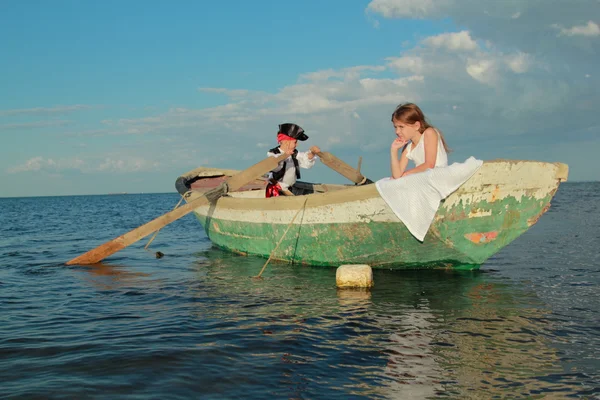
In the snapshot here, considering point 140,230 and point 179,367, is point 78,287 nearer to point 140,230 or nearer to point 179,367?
point 140,230

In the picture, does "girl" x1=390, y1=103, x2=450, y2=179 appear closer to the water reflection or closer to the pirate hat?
the water reflection

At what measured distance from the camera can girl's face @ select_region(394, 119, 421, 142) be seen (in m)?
6.47

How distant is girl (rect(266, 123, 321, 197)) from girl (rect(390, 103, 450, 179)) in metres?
2.63

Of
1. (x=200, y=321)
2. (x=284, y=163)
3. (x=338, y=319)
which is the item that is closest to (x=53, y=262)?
(x=284, y=163)

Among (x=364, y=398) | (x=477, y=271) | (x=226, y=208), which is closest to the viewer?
(x=364, y=398)

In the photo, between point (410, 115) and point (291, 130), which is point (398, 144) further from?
point (291, 130)

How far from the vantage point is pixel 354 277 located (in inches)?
259

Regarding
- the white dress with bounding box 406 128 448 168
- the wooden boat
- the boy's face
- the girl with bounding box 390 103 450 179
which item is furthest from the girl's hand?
the boy's face

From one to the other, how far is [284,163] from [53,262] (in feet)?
16.2

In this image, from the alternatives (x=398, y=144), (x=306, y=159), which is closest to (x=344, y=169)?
(x=306, y=159)

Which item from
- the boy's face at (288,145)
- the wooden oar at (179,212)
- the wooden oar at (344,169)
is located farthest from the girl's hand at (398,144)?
the wooden oar at (344,169)

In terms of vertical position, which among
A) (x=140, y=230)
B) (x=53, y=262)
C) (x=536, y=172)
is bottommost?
(x=53, y=262)

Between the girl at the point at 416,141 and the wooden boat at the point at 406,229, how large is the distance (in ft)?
1.49

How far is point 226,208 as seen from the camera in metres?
9.70
